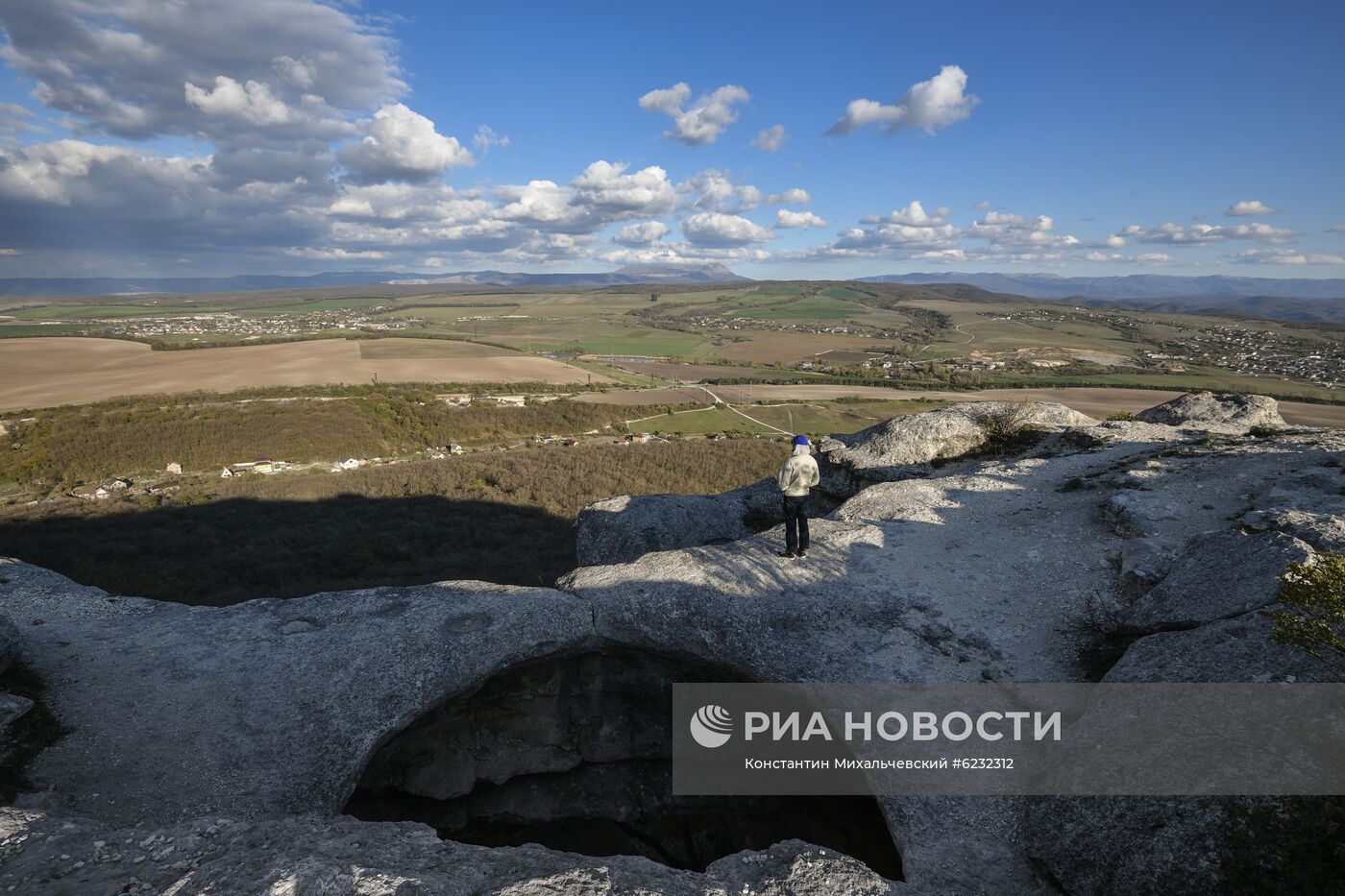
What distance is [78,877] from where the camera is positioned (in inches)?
211

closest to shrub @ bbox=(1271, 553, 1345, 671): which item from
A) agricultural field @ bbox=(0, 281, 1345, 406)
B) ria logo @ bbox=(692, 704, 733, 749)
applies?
ria logo @ bbox=(692, 704, 733, 749)

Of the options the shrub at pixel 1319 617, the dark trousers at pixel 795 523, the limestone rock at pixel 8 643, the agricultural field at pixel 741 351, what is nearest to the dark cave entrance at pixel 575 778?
the dark trousers at pixel 795 523

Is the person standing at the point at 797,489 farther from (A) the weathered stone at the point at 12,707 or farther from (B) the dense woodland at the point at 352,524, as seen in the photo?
(B) the dense woodland at the point at 352,524

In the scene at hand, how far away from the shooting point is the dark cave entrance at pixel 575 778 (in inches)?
428

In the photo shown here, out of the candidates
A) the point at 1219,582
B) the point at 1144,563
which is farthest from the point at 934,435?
the point at 1219,582

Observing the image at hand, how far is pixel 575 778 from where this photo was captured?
11852mm

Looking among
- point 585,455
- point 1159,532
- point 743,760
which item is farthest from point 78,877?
point 585,455

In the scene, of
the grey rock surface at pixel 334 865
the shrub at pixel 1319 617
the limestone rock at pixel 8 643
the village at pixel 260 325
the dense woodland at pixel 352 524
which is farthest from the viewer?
the village at pixel 260 325

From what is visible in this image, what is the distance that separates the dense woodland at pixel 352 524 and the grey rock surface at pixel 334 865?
658 inches

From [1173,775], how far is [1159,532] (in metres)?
7.43

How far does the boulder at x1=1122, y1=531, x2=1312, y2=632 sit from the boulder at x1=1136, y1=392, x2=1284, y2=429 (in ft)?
49.6

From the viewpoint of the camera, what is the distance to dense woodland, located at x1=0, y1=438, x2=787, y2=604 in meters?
23.9

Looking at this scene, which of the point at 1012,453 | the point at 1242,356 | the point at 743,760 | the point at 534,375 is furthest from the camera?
the point at 1242,356

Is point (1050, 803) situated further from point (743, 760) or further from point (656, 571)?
point (656, 571)
